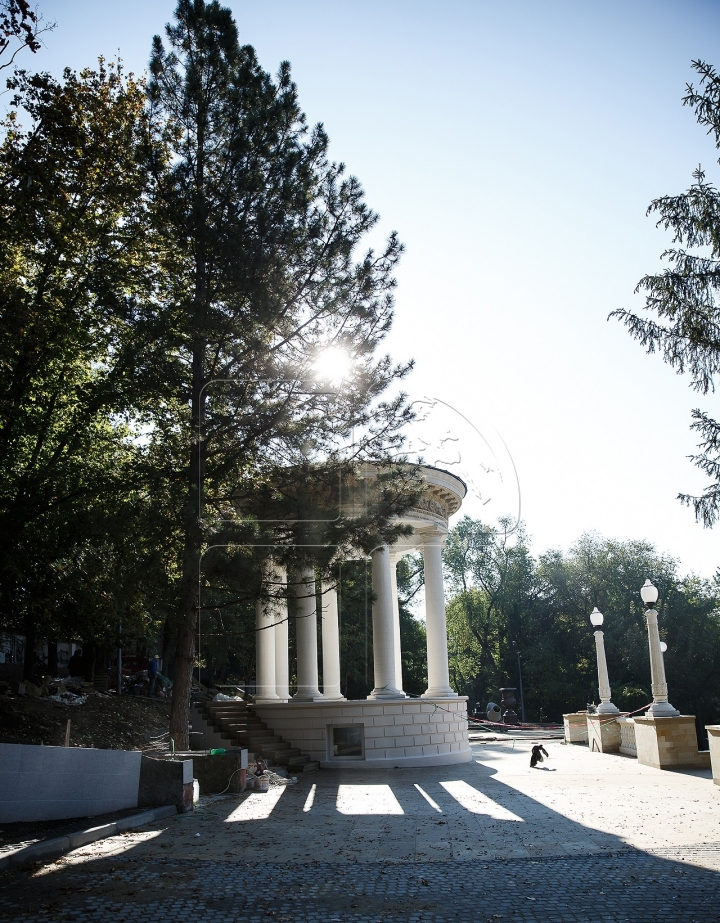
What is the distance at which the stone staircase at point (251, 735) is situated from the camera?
81.2 ft

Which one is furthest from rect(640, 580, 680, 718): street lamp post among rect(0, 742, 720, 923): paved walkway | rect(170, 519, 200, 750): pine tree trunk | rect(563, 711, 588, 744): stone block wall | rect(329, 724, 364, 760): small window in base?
rect(563, 711, 588, 744): stone block wall

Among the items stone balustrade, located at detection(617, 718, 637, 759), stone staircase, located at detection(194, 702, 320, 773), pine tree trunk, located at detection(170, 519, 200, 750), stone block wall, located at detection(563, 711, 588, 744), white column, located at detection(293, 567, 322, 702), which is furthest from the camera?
stone block wall, located at detection(563, 711, 588, 744)

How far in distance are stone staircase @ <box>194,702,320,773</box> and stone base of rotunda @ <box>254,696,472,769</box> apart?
0.48 m

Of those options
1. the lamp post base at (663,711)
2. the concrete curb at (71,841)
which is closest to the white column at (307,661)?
the lamp post base at (663,711)

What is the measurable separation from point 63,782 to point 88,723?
13034mm

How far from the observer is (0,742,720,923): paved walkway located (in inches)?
333

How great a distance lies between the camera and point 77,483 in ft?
68.5

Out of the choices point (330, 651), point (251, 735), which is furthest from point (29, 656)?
point (330, 651)

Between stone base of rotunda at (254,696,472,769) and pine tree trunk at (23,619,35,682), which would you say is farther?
pine tree trunk at (23,619,35,682)

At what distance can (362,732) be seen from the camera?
26.5 meters

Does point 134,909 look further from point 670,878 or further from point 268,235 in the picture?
point 268,235

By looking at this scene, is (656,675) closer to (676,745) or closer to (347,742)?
(676,745)

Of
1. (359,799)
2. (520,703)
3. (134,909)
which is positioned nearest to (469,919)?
(134,909)

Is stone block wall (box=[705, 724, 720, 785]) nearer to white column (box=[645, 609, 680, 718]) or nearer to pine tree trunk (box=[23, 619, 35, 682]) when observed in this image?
white column (box=[645, 609, 680, 718])
